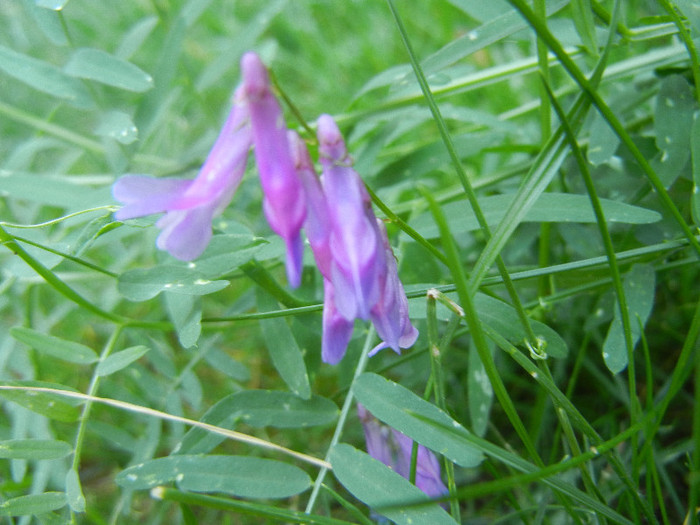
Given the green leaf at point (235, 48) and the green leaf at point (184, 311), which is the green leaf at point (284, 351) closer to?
A: the green leaf at point (184, 311)

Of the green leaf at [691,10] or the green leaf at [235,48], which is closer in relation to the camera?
the green leaf at [691,10]

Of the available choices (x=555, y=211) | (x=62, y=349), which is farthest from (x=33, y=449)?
(x=555, y=211)

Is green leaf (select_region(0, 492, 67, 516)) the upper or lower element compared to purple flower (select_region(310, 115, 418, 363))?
lower

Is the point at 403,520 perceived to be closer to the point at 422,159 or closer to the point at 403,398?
the point at 403,398

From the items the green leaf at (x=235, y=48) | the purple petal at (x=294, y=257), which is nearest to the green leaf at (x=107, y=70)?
the green leaf at (x=235, y=48)

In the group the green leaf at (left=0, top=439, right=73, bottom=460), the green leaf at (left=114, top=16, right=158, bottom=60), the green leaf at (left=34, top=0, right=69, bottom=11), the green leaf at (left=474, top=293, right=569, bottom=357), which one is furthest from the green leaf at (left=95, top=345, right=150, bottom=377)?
the green leaf at (left=114, top=16, right=158, bottom=60)

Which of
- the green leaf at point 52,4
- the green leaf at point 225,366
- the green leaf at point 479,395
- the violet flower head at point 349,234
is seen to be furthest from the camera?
the green leaf at point 225,366

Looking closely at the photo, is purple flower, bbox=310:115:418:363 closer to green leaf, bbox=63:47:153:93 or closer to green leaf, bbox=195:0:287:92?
green leaf, bbox=63:47:153:93

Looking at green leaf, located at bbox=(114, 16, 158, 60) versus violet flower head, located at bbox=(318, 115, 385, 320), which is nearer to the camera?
violet flower head, located at bbox=(318, 115, 385, 320)
